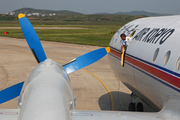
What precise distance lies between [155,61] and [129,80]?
9.09 feet

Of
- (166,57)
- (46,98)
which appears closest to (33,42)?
(46,98)

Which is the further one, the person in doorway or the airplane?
the person in doorway

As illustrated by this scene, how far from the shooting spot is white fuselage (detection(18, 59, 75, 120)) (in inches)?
175

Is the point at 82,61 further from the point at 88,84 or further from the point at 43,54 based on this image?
the point at 88,84

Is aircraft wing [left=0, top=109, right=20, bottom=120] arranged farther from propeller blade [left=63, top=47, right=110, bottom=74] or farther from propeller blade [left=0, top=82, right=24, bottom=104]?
propeller blade [left=63, top=47, right=110, bottom=74]

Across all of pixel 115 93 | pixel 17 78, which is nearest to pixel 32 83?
pixel 115 93

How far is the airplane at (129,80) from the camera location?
16.1 ft

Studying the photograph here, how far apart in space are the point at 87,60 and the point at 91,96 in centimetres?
563

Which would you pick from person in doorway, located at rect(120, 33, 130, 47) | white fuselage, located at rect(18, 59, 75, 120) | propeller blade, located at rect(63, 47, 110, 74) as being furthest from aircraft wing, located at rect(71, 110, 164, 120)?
person in doorway, located at rect(120, 33, 130, 47)

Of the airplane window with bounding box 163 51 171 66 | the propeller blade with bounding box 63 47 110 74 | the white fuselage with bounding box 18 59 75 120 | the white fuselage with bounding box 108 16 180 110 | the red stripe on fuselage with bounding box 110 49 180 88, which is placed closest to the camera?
the white fuselage with bounding box 18 59 75 120

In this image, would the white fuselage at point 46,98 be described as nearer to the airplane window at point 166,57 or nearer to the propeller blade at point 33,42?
the airplane window at point 166,57

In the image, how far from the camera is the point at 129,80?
10062 millimetres

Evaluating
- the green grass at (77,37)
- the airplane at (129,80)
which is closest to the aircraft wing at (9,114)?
the airplane at (129,80)

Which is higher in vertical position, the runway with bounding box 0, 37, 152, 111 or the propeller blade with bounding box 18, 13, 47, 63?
the propeller blade with bounding box 18, 13, 47, 63
